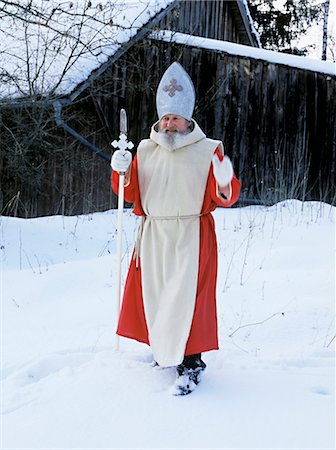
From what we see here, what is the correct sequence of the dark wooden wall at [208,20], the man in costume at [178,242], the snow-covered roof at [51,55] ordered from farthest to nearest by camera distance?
the dark wooden wall at [208,20]
the snow-covered roof at [51,55]
the man in costume at [178,242]

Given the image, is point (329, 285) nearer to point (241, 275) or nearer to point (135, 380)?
point (241, 275)

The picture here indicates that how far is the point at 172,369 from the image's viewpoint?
9.40 feet

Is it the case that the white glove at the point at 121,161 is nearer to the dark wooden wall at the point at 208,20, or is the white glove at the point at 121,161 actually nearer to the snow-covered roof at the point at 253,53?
the snow-covered roof at the point at 253,53

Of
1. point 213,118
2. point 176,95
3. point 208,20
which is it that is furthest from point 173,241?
point 208,20

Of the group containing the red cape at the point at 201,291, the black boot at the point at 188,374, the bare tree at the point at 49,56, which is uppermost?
the bare tree at the point at 49,56

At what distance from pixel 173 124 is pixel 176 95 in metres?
0.14

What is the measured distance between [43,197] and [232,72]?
12.9ft

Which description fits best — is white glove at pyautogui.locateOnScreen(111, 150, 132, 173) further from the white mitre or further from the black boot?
the black boot

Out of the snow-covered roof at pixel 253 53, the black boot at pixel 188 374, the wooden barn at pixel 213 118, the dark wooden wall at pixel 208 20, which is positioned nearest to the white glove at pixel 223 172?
the black boot at pixel 188 374

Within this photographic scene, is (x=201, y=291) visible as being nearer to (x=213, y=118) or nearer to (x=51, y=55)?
(x=51, y=55)

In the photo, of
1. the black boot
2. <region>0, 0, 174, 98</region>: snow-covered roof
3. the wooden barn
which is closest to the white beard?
the black boot

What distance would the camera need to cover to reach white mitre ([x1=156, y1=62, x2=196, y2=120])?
2727mm

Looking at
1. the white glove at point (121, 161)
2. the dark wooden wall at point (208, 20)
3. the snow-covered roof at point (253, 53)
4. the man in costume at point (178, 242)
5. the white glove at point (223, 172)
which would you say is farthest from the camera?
the dark wooden wall at point (208, 20)

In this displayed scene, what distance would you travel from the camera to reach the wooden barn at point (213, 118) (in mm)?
8812
